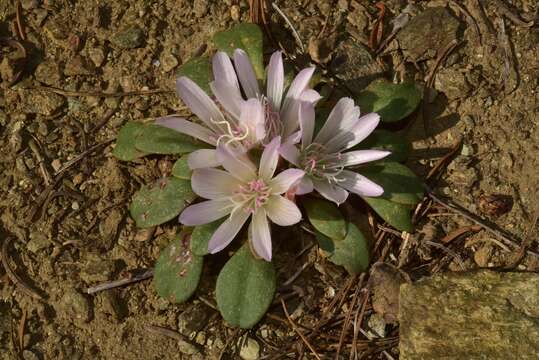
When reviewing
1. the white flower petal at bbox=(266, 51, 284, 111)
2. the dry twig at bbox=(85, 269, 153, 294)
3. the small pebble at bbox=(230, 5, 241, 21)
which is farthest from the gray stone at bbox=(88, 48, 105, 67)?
the dry twig at bbox=(85, 269, 153, 294)

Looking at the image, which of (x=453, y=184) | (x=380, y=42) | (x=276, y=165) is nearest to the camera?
(x=276, y=165)

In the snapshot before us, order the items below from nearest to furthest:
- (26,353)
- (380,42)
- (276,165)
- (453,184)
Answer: (276,165), (26,353), (453,184), (380,42)

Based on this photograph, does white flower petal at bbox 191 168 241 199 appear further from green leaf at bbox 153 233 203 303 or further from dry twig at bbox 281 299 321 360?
dry twig at bbox 281 299 321 360

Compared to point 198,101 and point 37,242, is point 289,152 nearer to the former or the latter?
point 198,101

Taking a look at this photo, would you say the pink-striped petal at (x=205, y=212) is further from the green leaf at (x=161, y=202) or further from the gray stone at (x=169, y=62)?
the gray stone at (x=169, y=62)

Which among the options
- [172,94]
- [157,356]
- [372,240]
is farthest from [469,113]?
[157,356]

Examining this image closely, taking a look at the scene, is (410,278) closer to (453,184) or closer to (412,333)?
(412,333)

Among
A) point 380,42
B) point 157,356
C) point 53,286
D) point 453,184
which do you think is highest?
point 380,42

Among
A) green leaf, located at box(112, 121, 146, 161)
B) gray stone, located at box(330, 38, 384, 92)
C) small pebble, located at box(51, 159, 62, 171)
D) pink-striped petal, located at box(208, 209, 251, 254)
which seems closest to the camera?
pink-striped petal, located at box(208, 209, 251, 254)
